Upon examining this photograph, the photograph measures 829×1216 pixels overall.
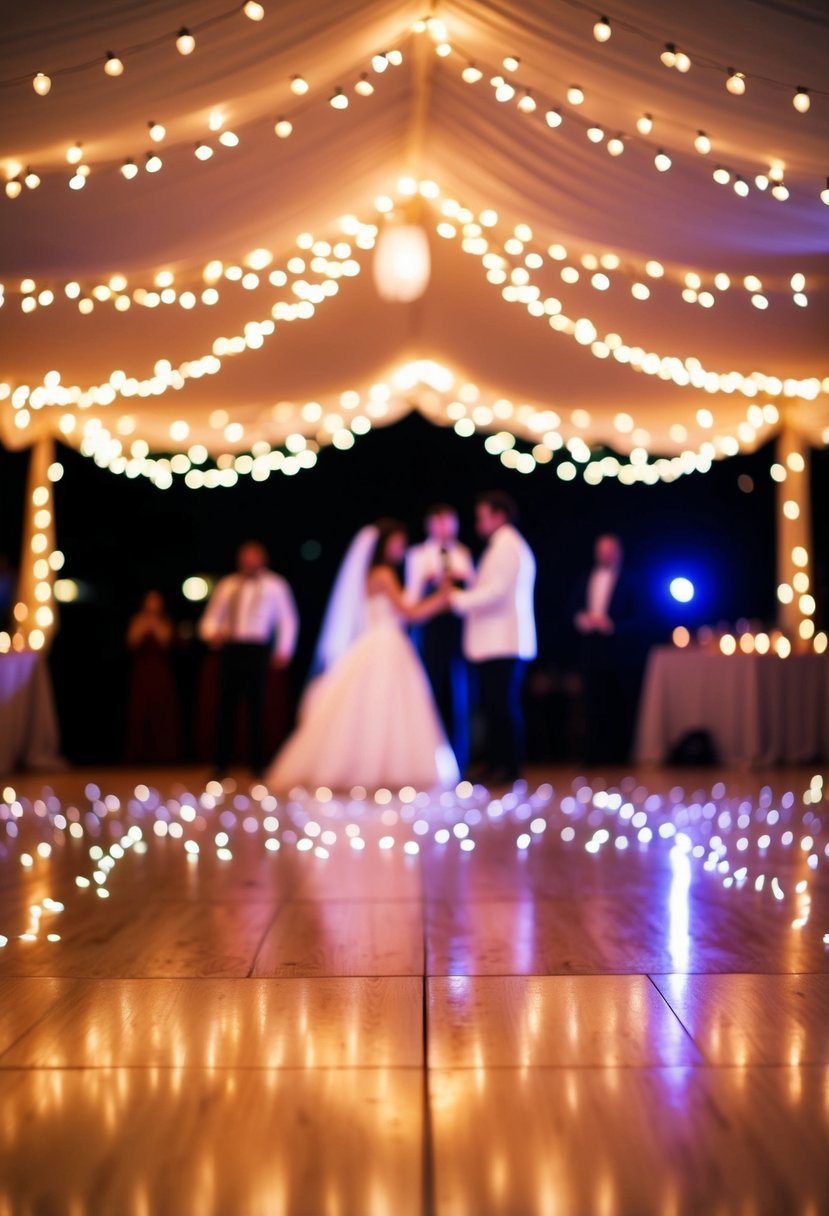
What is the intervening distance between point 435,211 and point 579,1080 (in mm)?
5245

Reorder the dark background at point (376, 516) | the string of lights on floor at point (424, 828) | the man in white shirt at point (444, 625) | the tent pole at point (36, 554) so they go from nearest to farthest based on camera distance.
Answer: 1. the string of lights on floor at point (424, 828)
2. the man in white shirt at point (444, 625)
3. the tent pole at point (36, 554)
4. the dark background at point (376, 516)

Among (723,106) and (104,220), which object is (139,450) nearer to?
(104,220)

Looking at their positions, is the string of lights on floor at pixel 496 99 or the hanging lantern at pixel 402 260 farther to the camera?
the hanging lantern at pixel 402 260

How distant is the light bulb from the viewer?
3643 mm

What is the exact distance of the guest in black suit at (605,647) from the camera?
8.70m

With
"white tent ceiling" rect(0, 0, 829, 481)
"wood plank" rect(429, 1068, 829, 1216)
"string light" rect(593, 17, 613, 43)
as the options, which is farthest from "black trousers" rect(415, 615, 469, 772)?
"wood plank" rect(429, 1068, 829, 1216)

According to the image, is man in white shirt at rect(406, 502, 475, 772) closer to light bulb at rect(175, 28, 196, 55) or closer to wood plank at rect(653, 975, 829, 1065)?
light bulb at rect(175, 28, 196, 55)

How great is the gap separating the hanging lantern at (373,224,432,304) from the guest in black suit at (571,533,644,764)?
3.29 metres

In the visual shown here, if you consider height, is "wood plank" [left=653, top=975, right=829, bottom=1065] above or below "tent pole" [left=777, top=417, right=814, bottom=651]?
below

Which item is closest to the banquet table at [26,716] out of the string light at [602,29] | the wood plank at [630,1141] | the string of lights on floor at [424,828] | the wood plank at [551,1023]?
the string of lights on floor at [424,828]

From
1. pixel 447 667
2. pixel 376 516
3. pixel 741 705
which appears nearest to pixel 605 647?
pixel 741 705

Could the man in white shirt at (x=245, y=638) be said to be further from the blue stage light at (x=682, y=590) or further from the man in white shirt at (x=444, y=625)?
the blue stage light at (x=682, y=590)

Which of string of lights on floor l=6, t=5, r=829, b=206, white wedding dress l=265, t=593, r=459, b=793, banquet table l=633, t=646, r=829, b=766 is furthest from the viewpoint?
banquet table l=633, t=646, r=829, b=766

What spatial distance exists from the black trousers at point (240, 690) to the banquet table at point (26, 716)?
120cm
